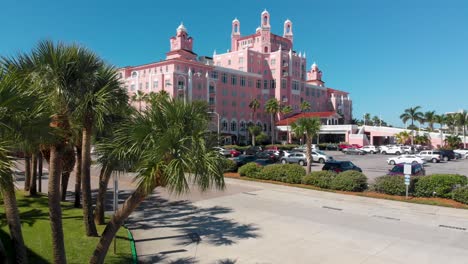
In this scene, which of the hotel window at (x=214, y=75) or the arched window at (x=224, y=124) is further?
the arched window at (x=224, y=124)

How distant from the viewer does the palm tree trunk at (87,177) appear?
380 inches

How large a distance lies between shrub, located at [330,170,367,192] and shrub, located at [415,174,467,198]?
2.75 metres

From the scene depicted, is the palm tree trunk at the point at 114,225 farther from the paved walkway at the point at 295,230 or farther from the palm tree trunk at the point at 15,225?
the paved walkway at the point at 295,230

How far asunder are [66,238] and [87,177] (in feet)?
6.47

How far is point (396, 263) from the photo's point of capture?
9141 mm

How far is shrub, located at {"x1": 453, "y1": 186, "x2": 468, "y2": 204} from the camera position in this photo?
16328mm

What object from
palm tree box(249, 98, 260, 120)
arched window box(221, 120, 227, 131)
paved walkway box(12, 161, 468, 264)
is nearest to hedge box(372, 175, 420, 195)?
paved walkway box(12, 161, 468, 264)

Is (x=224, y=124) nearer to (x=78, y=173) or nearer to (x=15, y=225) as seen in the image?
(x=78, y=173)

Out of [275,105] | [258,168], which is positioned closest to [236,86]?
[275,105]

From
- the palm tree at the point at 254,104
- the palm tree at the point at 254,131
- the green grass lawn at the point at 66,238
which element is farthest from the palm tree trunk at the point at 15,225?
the palm tree at the point at 254,104

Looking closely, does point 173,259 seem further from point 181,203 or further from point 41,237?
point 181,203

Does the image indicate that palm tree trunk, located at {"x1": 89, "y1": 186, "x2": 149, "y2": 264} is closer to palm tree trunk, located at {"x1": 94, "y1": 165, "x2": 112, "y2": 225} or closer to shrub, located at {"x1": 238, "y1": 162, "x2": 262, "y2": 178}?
palm tree trunk, located at {"x1": 94, "y1": 165, "x2": 112, "y2": 225}

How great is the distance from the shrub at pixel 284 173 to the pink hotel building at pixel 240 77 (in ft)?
146

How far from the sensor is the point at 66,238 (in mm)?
10664
